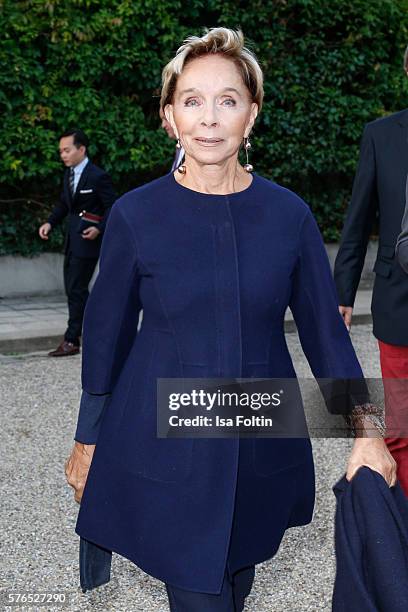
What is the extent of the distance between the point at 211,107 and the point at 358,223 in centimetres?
193

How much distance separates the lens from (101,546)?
271 cm

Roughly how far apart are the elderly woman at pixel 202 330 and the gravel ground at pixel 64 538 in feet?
4.56

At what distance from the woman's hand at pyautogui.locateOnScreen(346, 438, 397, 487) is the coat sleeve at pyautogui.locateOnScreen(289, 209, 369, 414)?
9.6 inches

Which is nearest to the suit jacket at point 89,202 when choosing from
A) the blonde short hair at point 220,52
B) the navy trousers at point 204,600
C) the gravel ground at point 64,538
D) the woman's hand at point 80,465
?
the gravel ground at point 64,538

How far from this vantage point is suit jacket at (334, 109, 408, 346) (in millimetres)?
4223

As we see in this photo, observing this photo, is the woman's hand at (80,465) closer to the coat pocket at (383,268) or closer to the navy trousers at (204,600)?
the navy trousers at (204,600)

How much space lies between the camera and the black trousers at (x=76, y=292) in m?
9.16

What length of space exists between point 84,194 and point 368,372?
3.17 m

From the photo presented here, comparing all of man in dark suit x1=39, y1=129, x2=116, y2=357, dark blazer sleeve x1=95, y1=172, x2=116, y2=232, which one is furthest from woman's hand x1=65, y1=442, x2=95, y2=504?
dark blazer sleeve x1=95, y1=172, x2=116, y2=232

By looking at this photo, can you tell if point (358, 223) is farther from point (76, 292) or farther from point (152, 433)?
point (76, 292)

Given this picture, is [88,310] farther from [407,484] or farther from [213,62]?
[407,484]

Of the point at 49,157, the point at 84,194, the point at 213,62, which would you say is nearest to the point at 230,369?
the point at 213,62

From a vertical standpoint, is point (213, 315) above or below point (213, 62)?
below

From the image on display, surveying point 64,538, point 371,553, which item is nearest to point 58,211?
point 64,538
